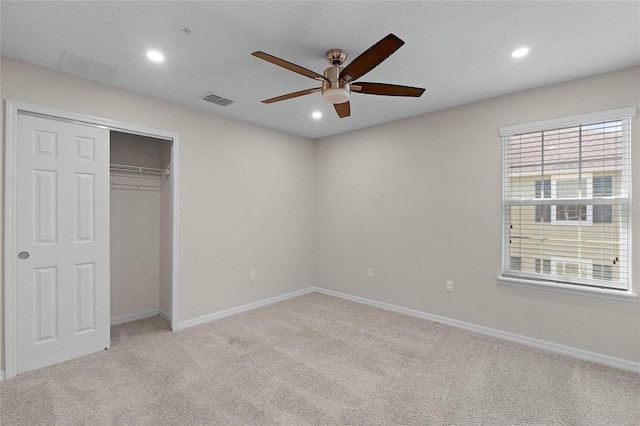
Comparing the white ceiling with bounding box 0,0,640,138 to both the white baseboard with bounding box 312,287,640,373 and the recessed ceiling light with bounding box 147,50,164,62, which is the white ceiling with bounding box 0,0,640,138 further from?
the white baseboard with bounding box 312,287,640,373

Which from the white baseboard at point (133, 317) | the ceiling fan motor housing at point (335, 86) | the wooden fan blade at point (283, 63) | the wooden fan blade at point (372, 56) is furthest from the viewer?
the white baseboard at point (133, 317)

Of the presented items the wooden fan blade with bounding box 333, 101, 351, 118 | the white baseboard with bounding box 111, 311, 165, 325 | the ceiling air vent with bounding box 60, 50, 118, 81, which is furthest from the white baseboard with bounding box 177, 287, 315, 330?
Answer: the wooden fan blade with bounding box 333, 101, 351, 118

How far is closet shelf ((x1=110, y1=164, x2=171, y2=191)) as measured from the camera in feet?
12.2

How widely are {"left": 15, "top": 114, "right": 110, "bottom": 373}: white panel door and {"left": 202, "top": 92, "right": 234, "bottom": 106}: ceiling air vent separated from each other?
1020 millimetres

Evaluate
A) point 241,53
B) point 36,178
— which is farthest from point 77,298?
A: point 241,53

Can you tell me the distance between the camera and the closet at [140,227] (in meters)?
3.72

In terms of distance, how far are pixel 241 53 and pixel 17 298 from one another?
2689 mm

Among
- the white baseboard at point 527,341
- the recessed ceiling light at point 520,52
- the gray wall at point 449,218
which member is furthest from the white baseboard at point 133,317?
the recessed ceiling light at point 520,52

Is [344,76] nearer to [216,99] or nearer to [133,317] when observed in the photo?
[216,99]

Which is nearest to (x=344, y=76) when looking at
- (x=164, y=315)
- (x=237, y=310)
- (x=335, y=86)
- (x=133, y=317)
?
(x=335, y=86)

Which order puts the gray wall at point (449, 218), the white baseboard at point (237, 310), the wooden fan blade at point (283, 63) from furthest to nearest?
the white baseboard at point (237, 310), the gray wall at point (449, 218), the wooden fan blade at point (283, 63)

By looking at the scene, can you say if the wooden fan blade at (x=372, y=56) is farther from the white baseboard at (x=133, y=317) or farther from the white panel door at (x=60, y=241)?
the white baseboard at (x=133, y=317)

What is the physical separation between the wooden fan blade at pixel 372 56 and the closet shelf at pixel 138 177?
2.69 meters

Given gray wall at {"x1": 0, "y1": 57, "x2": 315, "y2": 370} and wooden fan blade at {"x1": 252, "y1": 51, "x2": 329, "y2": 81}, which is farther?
gray wall at {"x1": 0, "y1": 57, "x2": 315, "y2": 370}
